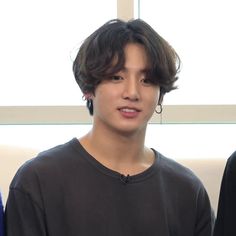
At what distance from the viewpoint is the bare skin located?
3.94ft

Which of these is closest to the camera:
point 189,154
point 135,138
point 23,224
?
point 23,224

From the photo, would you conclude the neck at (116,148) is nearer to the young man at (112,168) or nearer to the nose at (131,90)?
the young man at (112,168)

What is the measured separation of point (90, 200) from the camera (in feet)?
4.07

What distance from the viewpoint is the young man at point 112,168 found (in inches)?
47.4

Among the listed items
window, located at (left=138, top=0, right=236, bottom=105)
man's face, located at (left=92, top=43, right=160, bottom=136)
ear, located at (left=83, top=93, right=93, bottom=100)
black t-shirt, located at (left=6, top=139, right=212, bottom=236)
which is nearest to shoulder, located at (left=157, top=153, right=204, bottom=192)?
black t-shirt, located at (left=6, top=139, right=212, bottom=236)

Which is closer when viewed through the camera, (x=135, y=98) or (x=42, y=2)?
(x=135, y=98)

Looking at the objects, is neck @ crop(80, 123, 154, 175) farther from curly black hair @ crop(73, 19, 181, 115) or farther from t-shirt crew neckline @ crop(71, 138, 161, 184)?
curly black hair @ crop(73, 19, 181, 115)

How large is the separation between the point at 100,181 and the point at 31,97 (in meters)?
0.87

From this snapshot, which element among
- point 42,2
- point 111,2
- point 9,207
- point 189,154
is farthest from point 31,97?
point 9,207

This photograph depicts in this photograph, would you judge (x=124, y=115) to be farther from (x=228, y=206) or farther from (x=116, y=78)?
(x=228, y=206)

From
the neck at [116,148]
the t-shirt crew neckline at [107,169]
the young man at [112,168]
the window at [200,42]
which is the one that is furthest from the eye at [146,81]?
the window at [200,42]

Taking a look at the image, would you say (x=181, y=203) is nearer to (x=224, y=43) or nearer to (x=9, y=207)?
(x=9, y=207)

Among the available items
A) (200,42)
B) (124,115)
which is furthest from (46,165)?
(200,42)

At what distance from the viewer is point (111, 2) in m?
1.99
